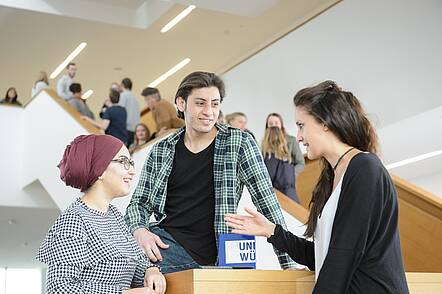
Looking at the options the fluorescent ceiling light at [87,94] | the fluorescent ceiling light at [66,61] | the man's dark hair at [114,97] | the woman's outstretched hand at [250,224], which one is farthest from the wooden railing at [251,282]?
the fluorescent ceiling light at [87,94]

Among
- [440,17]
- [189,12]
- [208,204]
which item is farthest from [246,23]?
[208,204]

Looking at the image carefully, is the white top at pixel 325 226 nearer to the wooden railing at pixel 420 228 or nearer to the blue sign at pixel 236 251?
the blue sign at pixel 236 251

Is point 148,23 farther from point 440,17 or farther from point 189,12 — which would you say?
point 440,17

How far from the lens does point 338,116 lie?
2324 mm

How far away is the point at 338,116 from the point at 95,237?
0.83 meters

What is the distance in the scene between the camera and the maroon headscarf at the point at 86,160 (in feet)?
8.07

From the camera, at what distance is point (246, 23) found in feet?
41.4

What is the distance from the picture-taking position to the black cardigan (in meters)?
2.09

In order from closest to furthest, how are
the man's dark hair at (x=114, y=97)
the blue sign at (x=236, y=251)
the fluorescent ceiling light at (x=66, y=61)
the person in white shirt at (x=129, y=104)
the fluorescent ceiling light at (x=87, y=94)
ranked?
1. the blue sign at (x=236, y=251)
2. the man's dark hair at (x=114, y=97)
3. the person in white shirt at (x=129, y=104)
4. the fluorescent ceiling light at (x=66, y=61)
5. the fluorescent ceiling light at (x=87, y=94)

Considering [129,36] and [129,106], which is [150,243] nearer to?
[129,106]

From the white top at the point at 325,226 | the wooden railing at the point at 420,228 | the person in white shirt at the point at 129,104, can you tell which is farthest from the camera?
the person in white shirt at the point at 129,104

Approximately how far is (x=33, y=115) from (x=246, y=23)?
4.00m

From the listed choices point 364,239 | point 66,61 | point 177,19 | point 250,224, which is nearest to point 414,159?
point 177,19

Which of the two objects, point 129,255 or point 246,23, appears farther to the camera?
point 246,23
